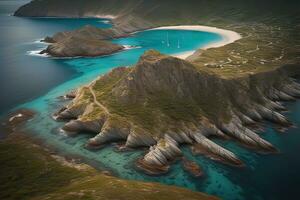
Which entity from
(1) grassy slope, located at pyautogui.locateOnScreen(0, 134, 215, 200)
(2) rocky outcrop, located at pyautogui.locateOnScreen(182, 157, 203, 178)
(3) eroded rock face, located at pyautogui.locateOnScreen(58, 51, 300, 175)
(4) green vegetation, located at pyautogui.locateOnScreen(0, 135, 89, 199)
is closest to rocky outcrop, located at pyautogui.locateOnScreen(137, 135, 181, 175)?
(3) eroded rock face, located at pyautogui.locateOnScreen(58, 51, 300, 175)

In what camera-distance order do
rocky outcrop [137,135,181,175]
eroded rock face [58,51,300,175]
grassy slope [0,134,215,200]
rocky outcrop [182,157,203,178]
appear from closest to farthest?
grassy slope [0,134,215,200] → rocky outcrop [182,157,203,178] → rocky outcrop [137,135,181,175] → eroded rock face [58,51,300,175]

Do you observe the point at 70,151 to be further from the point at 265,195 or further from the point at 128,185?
the point at 265,195

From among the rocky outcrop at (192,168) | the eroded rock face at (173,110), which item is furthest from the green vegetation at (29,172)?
the rocky outcrop at (192,168)

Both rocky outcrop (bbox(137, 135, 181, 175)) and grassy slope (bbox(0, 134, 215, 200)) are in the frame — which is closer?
grassy slope (bbox(0, 134, 215, 200))

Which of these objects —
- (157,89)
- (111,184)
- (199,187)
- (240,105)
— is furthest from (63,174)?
(240,105)

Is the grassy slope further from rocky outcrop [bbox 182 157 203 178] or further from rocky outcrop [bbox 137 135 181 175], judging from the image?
rocky outcrop [bbox 182 157 203 178]

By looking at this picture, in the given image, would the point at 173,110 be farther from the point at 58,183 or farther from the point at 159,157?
the point at 58,183
